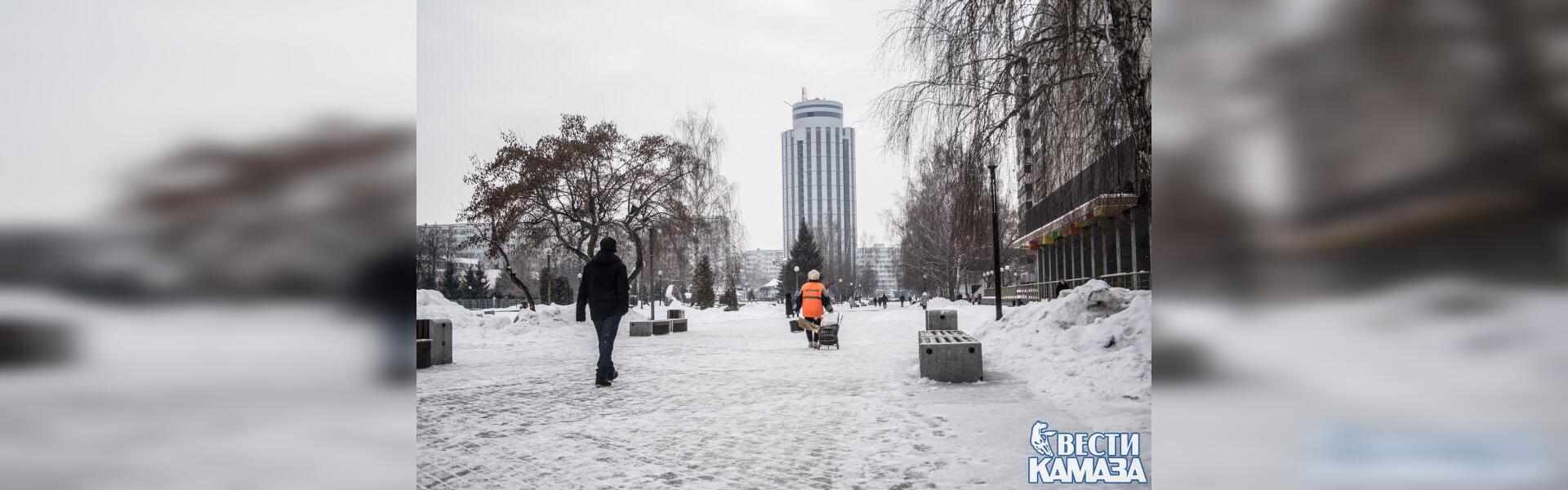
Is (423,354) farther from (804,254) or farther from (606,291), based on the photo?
(804,254)

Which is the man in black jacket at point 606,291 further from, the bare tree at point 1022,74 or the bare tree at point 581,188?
the bare tree at point 581,188

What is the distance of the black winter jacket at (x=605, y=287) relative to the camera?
756 cm

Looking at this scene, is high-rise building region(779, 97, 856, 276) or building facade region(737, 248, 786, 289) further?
building facade region(737, 248, 786, 289)

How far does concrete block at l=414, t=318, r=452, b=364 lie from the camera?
9508mm

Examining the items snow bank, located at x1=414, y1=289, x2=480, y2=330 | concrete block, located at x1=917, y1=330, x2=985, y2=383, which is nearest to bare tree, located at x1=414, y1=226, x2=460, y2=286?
concrete block, located at x1=917, y1=330, x2=985, y2=383

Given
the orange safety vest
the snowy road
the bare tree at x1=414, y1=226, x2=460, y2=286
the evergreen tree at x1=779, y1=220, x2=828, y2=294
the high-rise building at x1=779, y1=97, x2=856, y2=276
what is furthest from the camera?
the evergreen tree at x1=779, y1=220, x2=828, y2=294

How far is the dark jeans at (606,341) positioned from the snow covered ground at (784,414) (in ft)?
0.59

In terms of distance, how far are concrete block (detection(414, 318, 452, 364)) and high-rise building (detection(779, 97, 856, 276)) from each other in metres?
8.82

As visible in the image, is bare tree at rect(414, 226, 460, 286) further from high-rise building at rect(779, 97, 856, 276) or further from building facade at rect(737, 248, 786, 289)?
building facade at rect(737, 248, 786, 289)

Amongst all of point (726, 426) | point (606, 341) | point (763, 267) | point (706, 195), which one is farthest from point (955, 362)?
point (763, 267)
